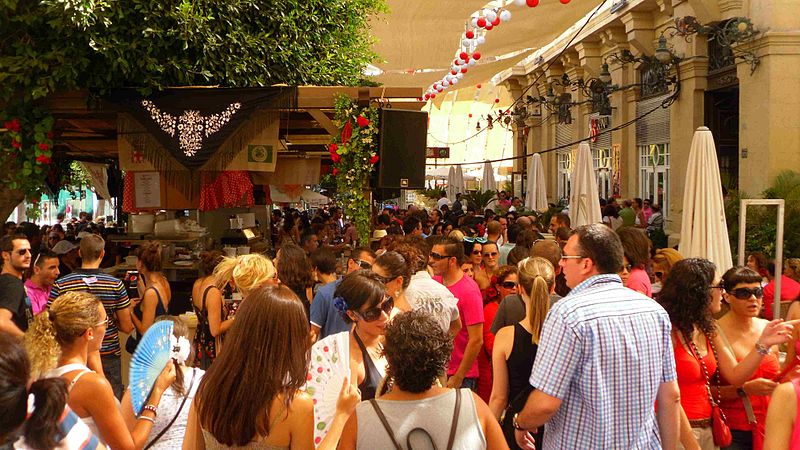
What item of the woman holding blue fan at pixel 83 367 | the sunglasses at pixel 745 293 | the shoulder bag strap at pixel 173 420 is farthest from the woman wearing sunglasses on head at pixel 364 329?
the sunglasses at pixel 745 293

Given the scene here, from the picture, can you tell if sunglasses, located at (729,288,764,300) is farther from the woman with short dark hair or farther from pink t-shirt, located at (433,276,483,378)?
the woman with short dark hair

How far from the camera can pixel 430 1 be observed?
1479cm

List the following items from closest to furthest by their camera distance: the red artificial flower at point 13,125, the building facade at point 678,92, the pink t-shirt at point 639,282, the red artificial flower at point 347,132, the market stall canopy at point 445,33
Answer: the pink t-shirt at point 639,282
the red artificial flower at point 13,125
the red artificial flower at point 347,132
the building facade at point 678,92
the market stall canopy at point 445,33

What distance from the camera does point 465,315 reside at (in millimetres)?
6301

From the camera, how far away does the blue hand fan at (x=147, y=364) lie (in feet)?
12.8

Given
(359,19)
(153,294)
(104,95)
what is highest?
(359,19)

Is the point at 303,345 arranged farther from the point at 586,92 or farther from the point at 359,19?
the point at 586,92

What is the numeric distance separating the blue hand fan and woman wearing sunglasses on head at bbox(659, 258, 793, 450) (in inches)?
101

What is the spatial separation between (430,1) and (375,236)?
4.65 metres

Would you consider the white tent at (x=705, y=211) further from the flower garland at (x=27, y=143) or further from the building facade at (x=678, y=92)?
the flower garland at (x=27, y=143)

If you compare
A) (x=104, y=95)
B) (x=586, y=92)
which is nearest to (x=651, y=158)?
(x=586, y=92)

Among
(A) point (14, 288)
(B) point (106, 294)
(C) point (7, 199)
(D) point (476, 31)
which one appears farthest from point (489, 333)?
(D) point (476, 31)

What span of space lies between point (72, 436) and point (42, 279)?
500 cm

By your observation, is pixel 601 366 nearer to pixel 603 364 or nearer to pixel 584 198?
pixel 603 364
